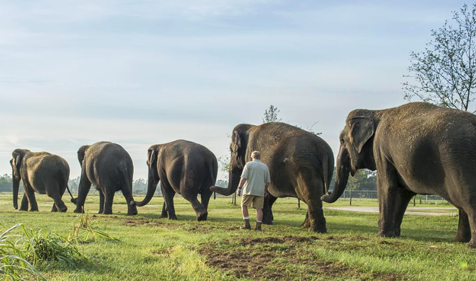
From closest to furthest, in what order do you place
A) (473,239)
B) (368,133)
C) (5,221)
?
(473,239) → (368,133) → (5,221)

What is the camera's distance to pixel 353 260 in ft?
28.1

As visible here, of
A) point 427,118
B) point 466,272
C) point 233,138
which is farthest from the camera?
point 233,138

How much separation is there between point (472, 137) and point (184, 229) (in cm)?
721

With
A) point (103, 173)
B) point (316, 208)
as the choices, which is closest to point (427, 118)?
point (316, 208)

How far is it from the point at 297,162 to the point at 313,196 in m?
1.05

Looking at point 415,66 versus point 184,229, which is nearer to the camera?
point 184,229

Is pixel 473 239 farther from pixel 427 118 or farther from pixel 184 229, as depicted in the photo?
pixel 184 229

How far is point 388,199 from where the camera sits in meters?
12.8

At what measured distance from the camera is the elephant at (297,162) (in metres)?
14.4

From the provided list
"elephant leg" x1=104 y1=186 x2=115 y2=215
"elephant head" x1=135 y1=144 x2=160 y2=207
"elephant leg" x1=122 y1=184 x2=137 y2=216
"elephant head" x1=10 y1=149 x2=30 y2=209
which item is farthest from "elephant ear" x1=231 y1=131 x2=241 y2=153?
"elephant head" x1=10 y1=149 x2=30 y2=209

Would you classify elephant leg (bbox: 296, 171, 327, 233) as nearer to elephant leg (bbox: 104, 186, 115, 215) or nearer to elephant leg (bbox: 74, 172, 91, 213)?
elephant leg (bbox: 104, 186, 115, 215)

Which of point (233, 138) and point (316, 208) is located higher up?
point (233, 138)

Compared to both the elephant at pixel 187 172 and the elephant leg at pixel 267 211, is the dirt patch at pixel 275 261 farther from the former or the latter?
the elephant at pixel 187 172

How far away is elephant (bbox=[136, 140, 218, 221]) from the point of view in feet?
64.4
